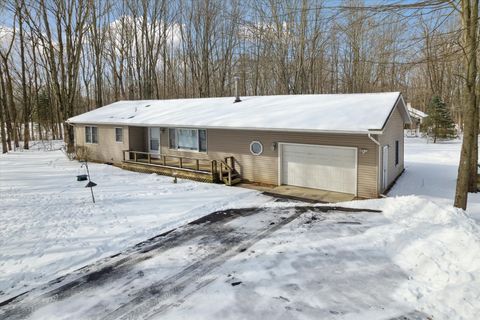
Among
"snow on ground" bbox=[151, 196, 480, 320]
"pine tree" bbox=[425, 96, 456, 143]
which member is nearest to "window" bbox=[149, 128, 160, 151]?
"snow on ground" bbox=[151, 196, 480, 320]

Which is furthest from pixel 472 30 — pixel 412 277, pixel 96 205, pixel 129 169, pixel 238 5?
pixel 238 5

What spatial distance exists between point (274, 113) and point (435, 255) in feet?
27.6

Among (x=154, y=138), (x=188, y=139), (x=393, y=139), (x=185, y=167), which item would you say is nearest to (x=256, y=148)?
(x=185, y=167)

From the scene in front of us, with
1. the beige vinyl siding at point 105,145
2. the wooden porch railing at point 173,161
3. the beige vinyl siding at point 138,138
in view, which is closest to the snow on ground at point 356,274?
the wooden porch railing at point 173,161

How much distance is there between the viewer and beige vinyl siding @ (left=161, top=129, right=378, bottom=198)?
10.5 meters

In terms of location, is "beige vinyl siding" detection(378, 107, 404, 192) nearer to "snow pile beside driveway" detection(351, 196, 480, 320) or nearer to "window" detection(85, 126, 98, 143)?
"snow pile beside driveway" detection(351, 196, 480, 320)

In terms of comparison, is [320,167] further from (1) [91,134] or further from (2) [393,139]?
(1) [91,134]

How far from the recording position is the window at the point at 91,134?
19047 mm

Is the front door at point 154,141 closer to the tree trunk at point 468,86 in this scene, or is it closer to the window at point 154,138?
the window at point 154,138

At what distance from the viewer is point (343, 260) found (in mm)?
6348

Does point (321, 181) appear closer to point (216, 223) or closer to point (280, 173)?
point (280, 173)

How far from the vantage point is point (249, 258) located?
6527mm

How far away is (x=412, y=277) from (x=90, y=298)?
538cm

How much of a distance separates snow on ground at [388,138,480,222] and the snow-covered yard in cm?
25
